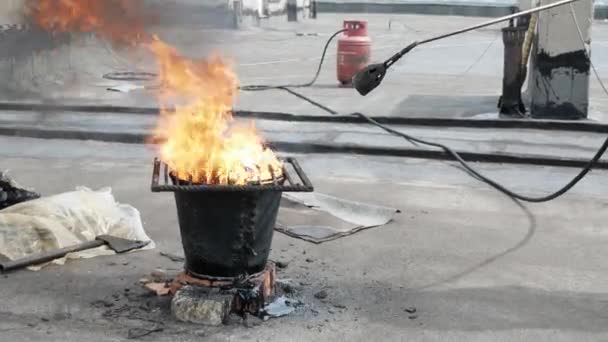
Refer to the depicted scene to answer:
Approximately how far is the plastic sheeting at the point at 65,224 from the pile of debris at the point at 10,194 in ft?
1.14

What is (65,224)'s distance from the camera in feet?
19.9

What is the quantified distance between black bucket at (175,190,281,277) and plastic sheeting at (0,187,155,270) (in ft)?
4.47

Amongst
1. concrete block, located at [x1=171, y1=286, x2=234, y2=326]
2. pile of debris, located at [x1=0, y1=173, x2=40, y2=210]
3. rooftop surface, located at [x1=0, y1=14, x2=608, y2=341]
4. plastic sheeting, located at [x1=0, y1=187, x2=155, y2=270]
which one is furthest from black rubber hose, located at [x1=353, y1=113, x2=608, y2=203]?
pile of debris, located at [x1=0, y1=173, x2=40, y2=210]

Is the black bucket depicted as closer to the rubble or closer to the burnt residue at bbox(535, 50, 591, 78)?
the rubble

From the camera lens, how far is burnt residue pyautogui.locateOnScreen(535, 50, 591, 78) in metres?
10.8

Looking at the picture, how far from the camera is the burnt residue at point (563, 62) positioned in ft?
35.4

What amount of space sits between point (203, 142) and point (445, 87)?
9.96 m

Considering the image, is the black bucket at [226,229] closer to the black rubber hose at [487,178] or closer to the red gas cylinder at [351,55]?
the black rubber hose at [487,178]

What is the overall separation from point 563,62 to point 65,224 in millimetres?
7287

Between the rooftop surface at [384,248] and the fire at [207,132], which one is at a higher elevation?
the fire at [207,132]

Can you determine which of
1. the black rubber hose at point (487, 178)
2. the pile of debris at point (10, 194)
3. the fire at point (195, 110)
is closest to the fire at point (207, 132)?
the fire at point (195, 110)

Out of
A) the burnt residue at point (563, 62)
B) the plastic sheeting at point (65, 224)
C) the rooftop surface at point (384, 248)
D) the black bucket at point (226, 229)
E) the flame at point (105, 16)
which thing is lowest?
the rooftop surface at point (384, 248)

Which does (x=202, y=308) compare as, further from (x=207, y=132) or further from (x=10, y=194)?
(x=10, y=194)

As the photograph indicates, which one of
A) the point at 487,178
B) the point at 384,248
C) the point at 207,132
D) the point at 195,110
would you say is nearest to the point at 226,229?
the point at 207,132
